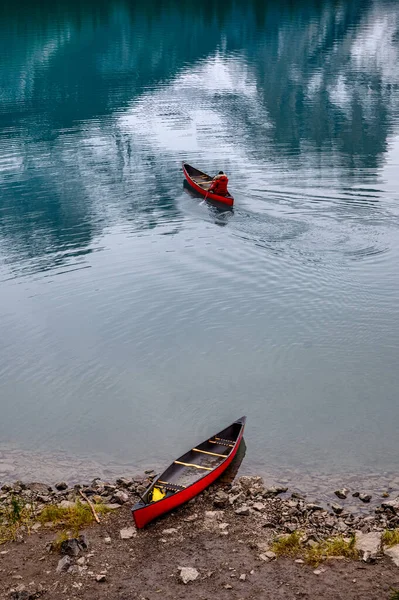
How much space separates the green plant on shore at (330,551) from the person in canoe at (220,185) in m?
31.5

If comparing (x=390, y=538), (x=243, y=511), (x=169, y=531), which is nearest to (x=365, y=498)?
(x=390, y=538)

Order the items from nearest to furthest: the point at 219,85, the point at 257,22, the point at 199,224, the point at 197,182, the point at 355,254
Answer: the point at 355,254
the point at 199,224
the point at 197,182
the point at 219,85
the point at 257,22

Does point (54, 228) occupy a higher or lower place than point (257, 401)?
higher

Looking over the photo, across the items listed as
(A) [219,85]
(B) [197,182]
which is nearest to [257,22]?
(A) [219,85]

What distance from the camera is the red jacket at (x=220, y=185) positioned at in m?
46.3

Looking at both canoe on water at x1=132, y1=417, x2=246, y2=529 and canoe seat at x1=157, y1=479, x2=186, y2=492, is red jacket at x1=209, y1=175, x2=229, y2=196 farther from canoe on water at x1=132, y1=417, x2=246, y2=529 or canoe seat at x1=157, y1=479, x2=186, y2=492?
canoe seat at x1=157, y1=479, x2=186, y2=492

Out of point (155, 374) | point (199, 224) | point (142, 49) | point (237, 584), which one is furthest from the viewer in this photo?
point (142, 49)

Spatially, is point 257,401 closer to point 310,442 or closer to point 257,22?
point 310,442

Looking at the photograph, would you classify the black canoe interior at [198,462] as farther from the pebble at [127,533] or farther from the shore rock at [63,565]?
the shore rock at [63,565]

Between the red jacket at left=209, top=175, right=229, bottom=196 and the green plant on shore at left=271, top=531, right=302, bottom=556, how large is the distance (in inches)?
1231

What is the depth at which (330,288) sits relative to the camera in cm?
3566

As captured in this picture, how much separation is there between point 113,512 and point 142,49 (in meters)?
110

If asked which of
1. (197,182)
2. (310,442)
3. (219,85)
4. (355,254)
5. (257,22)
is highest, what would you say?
(257,22)

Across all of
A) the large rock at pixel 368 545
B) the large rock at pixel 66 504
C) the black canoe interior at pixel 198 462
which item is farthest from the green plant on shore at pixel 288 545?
the large rock at pixel 66 504
